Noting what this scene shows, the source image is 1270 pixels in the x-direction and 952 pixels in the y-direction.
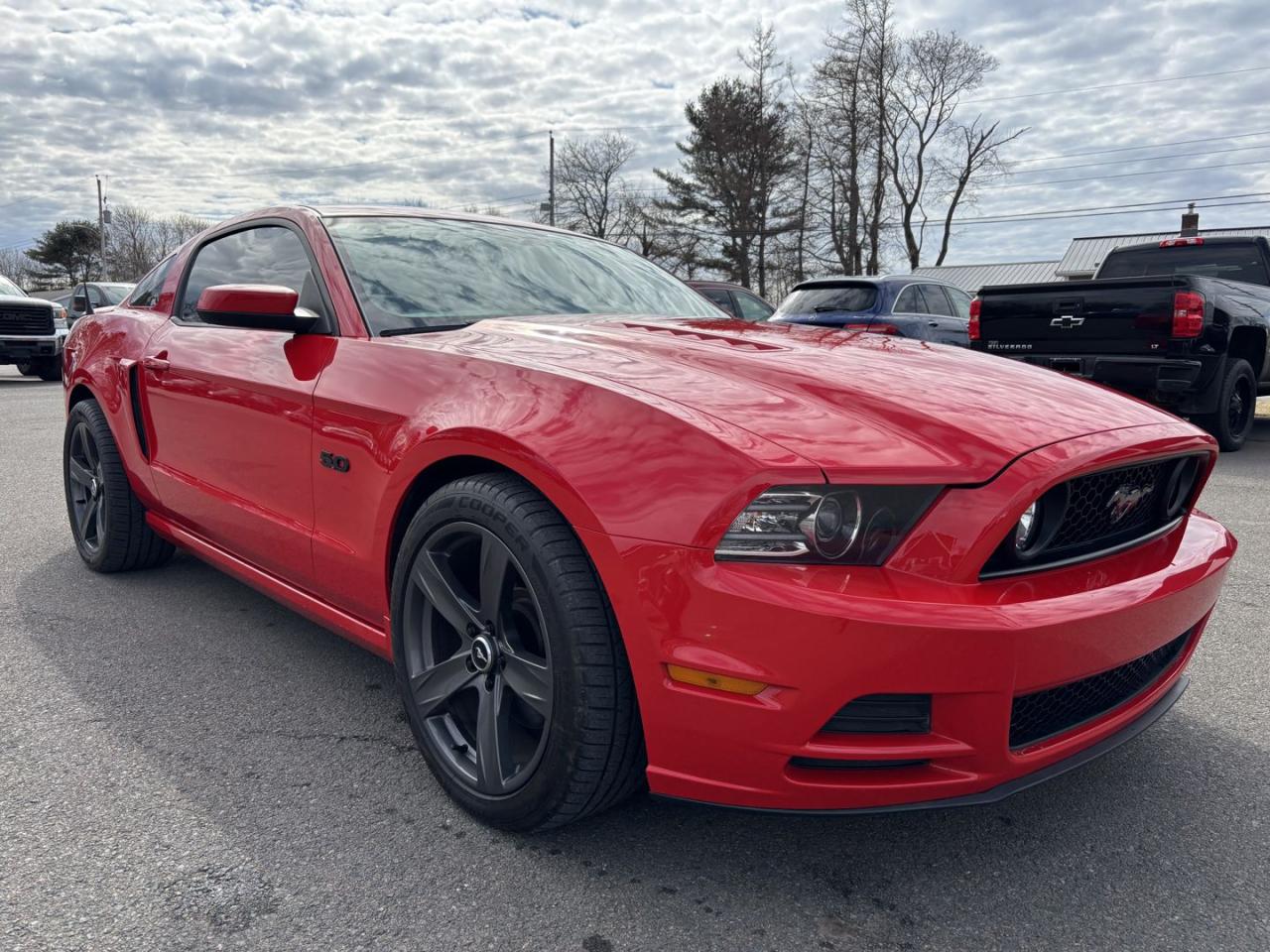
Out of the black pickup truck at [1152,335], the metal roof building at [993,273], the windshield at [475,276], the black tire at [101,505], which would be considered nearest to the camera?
the windshield at [475,276]

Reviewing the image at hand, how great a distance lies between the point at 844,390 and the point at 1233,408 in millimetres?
7016

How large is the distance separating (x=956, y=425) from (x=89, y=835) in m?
1.96

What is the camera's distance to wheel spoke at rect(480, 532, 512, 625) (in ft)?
6.40

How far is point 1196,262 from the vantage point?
9.36 meters

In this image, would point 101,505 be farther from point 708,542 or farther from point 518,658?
point 708,542

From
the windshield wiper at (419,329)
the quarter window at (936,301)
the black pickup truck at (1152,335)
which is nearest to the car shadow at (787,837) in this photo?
the windshield wiper at (419,329)

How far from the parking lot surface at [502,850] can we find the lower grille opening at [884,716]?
400 millimetres

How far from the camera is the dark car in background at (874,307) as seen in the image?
9875 mm

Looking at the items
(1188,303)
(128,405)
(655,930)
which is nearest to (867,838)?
(655,930)

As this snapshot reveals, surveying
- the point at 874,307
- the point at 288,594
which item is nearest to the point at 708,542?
the point at 288,594

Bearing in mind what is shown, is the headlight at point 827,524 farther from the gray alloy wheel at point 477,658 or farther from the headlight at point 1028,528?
the gray alloy wheel at point 477,658

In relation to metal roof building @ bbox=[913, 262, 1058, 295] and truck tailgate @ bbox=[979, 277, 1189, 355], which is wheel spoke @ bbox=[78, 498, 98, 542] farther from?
metal roof building @ bbox=[913, 262, 1058, 295]

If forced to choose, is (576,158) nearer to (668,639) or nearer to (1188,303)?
(1188,303)

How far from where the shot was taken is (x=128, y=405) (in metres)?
3.62
